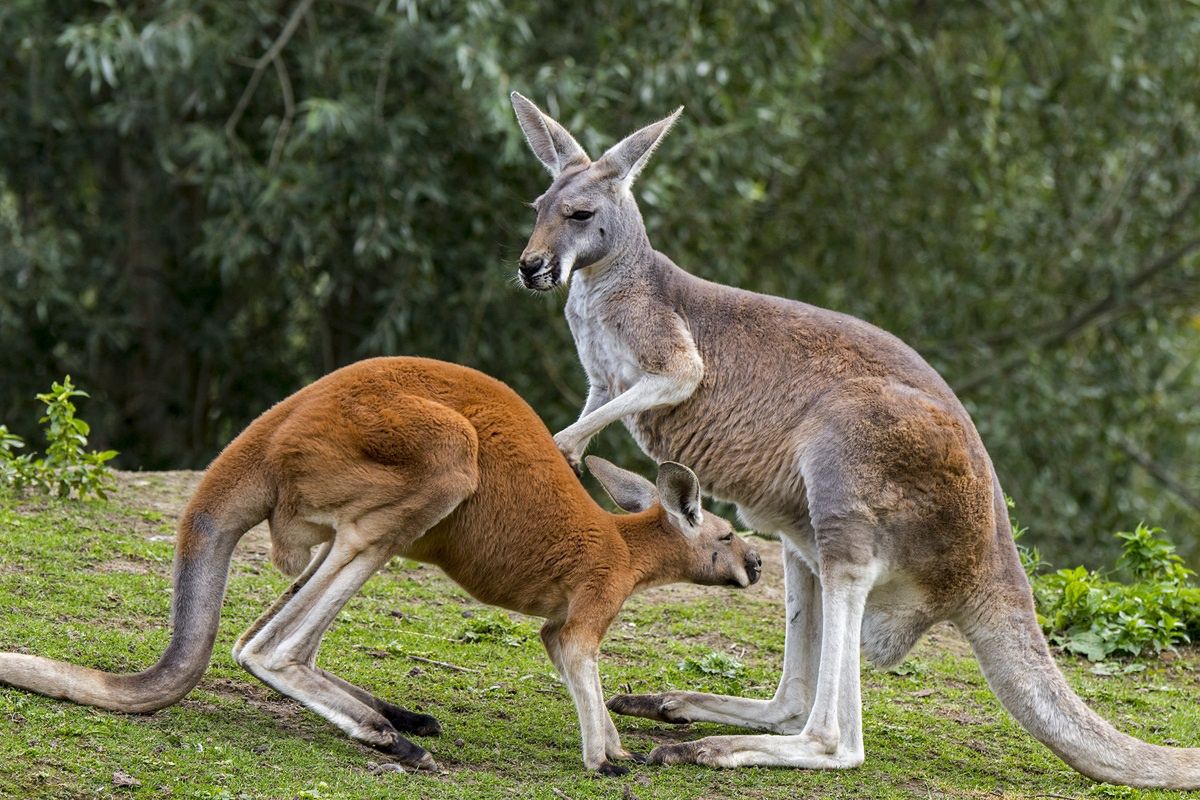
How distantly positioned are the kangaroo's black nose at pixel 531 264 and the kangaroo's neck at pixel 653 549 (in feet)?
2.77

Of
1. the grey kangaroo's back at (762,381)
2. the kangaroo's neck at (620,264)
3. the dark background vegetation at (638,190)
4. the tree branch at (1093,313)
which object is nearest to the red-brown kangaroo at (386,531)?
the grey kangaroo's back at (762,381)

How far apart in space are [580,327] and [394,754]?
170 cm

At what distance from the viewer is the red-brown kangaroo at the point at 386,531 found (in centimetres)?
437

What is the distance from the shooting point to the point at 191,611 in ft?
14.2

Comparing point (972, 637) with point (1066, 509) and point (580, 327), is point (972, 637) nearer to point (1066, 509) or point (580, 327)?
point (580, 327)

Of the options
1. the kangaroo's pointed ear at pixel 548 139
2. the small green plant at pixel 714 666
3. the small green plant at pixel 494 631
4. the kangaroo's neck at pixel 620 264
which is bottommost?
the small green plant at pixel 494 631

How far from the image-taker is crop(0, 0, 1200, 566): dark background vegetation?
943cm

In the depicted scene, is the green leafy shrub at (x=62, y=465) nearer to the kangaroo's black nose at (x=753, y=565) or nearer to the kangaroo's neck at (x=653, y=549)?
the kangaroo's neck at (x=653, y=549)

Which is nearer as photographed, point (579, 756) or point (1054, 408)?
point (579, 756)

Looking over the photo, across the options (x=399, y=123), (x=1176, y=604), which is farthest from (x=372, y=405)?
(x=399, y=123)

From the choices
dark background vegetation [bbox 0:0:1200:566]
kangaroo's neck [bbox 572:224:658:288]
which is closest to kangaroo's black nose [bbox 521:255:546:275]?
kangaroo's neck [bbox 572:224:658:288]

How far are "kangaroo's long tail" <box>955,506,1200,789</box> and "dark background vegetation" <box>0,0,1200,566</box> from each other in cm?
441

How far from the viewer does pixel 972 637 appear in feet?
16.6

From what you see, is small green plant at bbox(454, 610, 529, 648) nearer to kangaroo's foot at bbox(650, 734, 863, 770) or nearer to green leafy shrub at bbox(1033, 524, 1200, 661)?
kangaroo's foot at bbox(650, 734, 863, 770)
